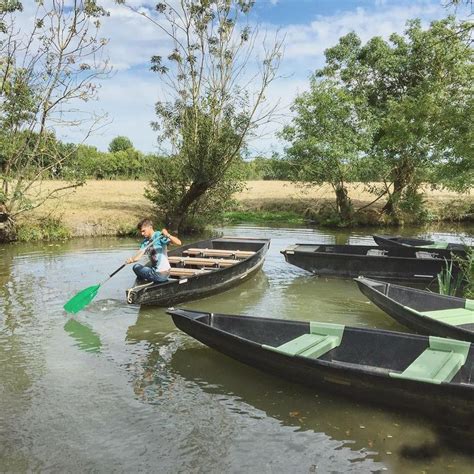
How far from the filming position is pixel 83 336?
8133 millimetres

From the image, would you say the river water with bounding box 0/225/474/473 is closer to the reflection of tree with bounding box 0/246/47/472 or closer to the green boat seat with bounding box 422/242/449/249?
the reflection of tree with bounding box 0/246/47/472

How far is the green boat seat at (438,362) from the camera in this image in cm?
498

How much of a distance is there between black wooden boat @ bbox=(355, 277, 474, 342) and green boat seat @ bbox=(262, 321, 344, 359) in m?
1.36

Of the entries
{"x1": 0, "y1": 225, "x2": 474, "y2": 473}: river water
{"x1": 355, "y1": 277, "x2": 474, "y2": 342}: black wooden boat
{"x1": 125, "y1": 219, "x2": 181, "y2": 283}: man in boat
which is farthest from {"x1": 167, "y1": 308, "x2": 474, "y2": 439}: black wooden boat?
{"x1": 125, "y1": 219, "x2": 181, "y2": 283}: man in boat

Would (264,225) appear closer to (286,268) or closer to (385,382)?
(286,268)

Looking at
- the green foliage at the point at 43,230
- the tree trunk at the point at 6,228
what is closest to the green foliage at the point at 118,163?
the green foliage at the point at 43,230

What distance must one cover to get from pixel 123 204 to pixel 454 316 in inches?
726

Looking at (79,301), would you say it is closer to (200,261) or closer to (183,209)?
(200,261)

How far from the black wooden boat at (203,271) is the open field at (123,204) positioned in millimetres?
7259

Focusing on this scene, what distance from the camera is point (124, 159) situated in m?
72.0

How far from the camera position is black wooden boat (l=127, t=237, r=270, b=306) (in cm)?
906

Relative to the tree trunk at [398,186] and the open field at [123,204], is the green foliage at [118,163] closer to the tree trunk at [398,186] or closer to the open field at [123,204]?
the open field at [123,204]

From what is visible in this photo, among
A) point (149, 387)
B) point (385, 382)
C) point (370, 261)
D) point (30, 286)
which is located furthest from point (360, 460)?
point (30, 286)

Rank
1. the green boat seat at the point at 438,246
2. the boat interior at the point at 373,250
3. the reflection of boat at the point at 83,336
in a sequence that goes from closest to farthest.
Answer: the reflection of boat at the point at 83,336
the boat interior at the point at 373,250
the green boat seat at the point at 438,246
